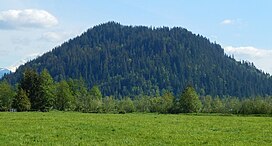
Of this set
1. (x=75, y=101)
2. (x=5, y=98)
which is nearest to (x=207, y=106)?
(x=75, y=101)

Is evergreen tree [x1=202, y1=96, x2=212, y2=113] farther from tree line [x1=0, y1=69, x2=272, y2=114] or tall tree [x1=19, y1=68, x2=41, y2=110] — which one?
tall tree [x1=19, y1=68, x2=41, y2=110]

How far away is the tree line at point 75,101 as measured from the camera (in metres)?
110

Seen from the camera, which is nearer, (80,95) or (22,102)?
(22,102)

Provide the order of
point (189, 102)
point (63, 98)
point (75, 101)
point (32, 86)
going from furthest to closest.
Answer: point (75, 101)
point (189, 102)
point (63, 98)
point (32, 86)

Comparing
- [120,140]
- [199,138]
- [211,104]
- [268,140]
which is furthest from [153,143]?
[211,104]

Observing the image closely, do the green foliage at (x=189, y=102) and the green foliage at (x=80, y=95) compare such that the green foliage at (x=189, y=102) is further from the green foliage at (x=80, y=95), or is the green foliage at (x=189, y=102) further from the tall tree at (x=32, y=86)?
the tall tree at (x=32, y=86)

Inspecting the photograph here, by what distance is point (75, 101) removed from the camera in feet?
431

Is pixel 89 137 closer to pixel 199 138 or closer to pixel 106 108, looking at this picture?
pixel 199 138

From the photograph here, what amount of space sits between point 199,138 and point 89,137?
26.4ft

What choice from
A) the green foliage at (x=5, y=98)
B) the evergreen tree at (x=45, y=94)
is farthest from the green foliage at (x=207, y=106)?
the green foliage at (x=5, y=98)

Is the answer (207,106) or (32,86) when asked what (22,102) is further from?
(207,106)

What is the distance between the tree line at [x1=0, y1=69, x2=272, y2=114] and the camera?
4350 inches

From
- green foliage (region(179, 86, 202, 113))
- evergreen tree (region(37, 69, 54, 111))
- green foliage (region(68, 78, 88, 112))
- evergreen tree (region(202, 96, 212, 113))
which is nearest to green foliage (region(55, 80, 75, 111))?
green foliage (region(68, 78, 88, 112))

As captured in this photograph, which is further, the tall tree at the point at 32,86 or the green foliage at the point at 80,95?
the green foliage at the point at 80,95
